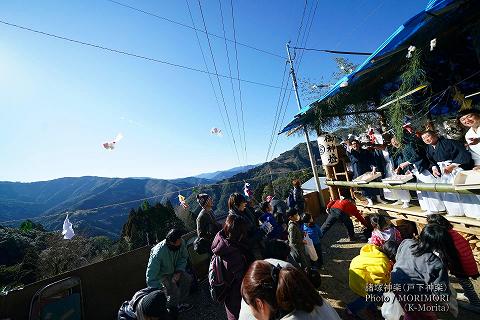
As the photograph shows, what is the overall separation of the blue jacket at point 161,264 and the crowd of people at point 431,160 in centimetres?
503

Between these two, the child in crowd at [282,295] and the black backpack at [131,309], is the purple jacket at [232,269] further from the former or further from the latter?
the child in crowd at [282,295]

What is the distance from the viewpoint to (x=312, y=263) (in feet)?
18.2

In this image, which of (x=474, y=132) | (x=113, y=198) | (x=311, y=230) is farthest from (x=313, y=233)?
(x=113, y=198)

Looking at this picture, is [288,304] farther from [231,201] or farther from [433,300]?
[231,201]

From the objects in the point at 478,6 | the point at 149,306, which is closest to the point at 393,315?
the point at 149,306

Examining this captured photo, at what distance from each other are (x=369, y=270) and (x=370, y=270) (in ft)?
0.04

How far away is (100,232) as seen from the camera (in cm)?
8262

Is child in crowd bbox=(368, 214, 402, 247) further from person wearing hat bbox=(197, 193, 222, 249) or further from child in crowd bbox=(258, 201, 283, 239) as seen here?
person wearing hat bbox=(197, 193, 222, 249)

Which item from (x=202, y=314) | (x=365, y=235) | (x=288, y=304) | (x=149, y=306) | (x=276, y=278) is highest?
(x=276, y=278)

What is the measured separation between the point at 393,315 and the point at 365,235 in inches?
162

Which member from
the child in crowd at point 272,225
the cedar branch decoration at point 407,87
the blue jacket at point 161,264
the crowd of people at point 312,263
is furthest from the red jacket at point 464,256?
the blue jacket at point 161,264

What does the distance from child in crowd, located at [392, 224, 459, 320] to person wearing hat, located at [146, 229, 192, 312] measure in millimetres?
3258

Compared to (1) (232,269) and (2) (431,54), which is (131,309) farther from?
(2) (431,54)


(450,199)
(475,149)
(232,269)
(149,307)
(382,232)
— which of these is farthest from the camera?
(450,199)
